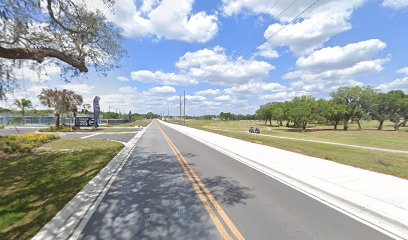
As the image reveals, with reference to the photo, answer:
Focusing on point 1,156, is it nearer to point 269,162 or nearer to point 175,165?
point 175,165

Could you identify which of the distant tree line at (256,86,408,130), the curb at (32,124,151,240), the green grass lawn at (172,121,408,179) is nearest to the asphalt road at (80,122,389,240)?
the curb at (32,124,151,240)

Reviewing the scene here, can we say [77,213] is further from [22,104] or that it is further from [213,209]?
[22,104]

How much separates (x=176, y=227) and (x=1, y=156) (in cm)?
1279

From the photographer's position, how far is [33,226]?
439 cm

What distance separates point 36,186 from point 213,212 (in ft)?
18.9

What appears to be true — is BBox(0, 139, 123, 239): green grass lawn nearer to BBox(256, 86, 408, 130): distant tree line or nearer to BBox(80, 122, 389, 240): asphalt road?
BBox(80, 122, 389, 240): asphalt road

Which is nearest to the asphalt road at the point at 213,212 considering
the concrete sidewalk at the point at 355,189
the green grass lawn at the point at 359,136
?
the concrete sidewalk at the point at 355,189

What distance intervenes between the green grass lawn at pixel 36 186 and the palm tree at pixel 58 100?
93.9 feet

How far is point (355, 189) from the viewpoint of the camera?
6.34 m

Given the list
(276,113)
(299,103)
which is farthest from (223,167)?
(276,113)

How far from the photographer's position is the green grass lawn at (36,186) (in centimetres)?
464

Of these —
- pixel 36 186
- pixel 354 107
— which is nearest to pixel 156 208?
pixel 36 186

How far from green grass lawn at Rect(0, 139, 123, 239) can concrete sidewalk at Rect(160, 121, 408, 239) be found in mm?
6331

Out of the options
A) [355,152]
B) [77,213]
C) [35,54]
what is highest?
[35,54]
